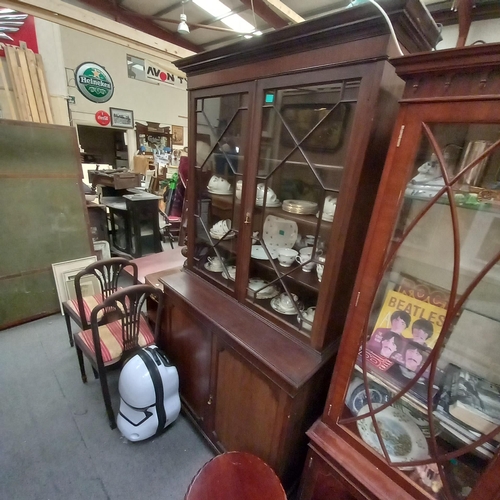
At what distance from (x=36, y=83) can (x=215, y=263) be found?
3.16 m

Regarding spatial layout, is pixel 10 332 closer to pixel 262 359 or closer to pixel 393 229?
pixel 262 359

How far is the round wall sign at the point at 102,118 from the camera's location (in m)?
4.19

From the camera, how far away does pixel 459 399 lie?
0.77 metres

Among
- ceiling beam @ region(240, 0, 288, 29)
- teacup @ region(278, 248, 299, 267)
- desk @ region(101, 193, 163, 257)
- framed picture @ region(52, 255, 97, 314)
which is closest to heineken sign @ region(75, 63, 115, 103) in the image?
desk @ region(101, 193, 163, 257)

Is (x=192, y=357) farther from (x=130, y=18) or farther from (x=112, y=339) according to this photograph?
(x=130, y=18)

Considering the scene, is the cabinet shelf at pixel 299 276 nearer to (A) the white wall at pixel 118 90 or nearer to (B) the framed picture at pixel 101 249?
(B) the framed picture at pixel 101 249

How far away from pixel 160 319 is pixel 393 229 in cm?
140

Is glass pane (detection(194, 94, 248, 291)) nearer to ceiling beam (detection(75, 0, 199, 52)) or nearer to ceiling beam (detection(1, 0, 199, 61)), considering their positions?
ceiling beam (detection(1, 0, 199, 61))

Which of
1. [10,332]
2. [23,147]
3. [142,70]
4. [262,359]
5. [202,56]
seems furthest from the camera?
[142,70]

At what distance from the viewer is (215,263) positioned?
155 centimetres

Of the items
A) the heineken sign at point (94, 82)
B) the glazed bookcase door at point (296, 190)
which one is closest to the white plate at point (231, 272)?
the glazed bookcase door at point (296, 190)

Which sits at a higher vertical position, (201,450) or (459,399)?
(459,399)

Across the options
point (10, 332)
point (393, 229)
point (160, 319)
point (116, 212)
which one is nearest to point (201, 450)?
point (160, 319)

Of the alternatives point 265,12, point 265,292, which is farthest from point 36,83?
point 265,292
